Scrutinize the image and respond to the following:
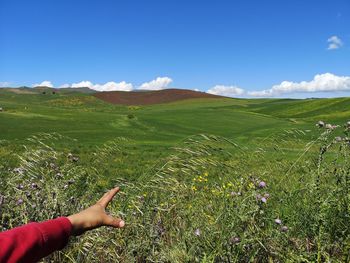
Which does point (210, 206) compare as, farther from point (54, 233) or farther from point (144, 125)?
point (144, 125)

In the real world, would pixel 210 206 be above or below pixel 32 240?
below

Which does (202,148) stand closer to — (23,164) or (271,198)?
(271,198)

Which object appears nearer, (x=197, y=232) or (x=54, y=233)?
(x=54, y=233)

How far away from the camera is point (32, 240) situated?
67.9 inches

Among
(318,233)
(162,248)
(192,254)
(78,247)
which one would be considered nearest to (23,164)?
(78,247)

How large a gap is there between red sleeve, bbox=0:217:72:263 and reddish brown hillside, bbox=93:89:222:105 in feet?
321

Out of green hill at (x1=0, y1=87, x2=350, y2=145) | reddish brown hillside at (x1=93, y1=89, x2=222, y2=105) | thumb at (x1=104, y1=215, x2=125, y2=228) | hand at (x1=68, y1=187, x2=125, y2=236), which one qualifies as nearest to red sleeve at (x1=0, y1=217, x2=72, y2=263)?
hand at (x1=68, y1=187, x2=125, y2=236)

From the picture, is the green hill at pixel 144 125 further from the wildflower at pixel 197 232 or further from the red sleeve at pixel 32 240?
the red sleeve at pixel 32 240

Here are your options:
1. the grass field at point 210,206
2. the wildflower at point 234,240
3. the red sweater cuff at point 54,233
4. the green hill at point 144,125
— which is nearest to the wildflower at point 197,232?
the grass field at point 210,206

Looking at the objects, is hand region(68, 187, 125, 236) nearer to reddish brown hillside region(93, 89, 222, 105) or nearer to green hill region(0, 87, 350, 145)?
green hill region(0, 87, 350, 145)

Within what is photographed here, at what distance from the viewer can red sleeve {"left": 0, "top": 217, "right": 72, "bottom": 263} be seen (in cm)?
165

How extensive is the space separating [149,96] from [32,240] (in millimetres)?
107883

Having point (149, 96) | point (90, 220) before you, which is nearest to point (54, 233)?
point (90, 220)

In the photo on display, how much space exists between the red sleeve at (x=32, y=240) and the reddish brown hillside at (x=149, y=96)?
97920mm
